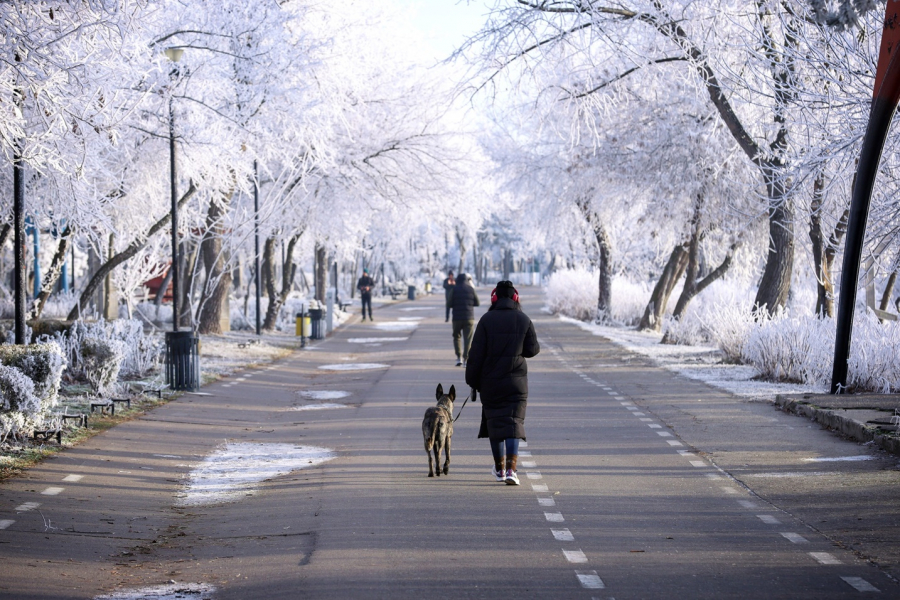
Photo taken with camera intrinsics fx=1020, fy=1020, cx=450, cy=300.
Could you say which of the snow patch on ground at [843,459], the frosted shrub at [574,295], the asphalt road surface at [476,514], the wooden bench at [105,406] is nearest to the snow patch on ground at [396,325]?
the frosted shrub at [574,295]

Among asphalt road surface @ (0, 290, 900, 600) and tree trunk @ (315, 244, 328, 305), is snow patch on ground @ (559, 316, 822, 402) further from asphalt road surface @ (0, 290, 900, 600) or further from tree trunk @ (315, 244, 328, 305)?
tree trunk @ (315, 244, 328, 305)

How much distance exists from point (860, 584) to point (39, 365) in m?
8.61

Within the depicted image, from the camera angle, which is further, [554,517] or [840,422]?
[840,422]

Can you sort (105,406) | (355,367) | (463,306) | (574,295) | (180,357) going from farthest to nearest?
(574,295) < (355,367) < (463,306) < (180,357) < (105,406)

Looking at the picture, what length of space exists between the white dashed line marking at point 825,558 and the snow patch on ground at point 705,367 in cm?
939


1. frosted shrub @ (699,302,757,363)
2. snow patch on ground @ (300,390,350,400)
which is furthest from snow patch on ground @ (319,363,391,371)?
frosted shrub @ (699,302,757,363)

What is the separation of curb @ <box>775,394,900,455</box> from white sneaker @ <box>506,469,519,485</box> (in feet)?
13.9

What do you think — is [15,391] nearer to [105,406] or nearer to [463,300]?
[105,406]

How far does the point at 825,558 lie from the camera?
22.8 ft

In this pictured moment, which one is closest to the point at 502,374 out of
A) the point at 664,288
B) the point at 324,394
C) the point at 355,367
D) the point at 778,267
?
the point at 324,394

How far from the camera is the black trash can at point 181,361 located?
17109mm

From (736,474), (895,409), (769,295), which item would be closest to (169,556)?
(736,474)

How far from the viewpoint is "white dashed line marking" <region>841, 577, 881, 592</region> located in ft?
20.2

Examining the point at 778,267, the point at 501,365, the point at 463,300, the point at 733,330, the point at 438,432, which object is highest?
the point at 778,267
